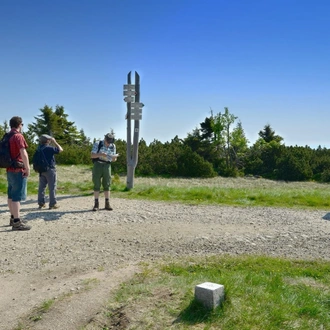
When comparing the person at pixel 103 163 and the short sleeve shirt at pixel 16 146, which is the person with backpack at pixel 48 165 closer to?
the person at pixel 103 163

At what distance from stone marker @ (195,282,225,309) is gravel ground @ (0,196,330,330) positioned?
1075 mm

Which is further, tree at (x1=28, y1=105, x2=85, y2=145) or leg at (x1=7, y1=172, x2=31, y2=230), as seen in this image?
tree at (x1=28, y1=105, x2=85, y2=145)

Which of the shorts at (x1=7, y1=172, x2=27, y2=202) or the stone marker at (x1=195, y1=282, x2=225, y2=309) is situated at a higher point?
the shorts at (x1=7, y1=172, x2=27, y2=202)

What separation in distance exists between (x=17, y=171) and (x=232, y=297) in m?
4.65

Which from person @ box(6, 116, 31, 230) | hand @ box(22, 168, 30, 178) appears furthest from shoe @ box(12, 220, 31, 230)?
hand @ box(22, 168, 30, 178)

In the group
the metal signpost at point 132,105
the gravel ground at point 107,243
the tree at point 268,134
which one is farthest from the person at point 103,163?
the tree at point 268,134

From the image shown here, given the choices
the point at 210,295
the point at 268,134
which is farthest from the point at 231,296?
the point at 268,134

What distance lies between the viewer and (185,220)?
27.1 feet

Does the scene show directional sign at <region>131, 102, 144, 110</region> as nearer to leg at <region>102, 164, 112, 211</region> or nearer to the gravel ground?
the gravel ground

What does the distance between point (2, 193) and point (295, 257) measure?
29.7ft

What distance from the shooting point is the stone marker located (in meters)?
3.76

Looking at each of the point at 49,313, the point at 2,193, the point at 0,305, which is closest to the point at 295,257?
the point at 49,313

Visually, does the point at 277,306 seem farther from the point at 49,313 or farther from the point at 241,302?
the point at 49,313

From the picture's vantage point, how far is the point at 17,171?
23.1ft
